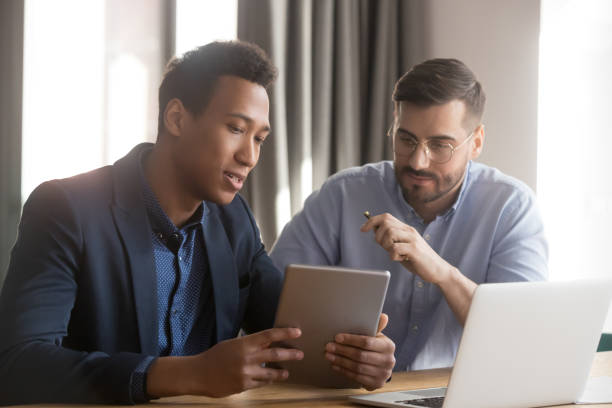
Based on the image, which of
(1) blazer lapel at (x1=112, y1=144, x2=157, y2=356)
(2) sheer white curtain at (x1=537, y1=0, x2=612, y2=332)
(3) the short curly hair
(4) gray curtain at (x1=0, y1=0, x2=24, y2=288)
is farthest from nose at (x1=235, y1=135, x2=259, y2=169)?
(2) sheer white curtain at (x1=537, y1=0, x2=612, y2=332)

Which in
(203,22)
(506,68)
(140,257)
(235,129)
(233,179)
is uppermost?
(203,22)

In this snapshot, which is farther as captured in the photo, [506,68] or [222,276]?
[506,68]

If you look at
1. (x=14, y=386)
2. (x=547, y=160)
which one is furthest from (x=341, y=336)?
(x=547, y=160)

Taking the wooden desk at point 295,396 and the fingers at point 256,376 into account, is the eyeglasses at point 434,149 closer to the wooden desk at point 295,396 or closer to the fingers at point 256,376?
the wooden desk at point 295,396

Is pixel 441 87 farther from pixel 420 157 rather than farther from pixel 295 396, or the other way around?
pixel 295 396

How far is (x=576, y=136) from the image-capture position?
281 centimetres

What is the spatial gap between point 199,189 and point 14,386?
2.00ft

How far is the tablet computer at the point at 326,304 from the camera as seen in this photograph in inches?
50.8

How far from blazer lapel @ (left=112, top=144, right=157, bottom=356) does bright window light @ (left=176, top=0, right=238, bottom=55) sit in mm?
Answer: 1557

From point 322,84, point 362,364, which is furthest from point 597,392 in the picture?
point 322,84

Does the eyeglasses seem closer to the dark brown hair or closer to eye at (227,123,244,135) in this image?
the dark brown hair

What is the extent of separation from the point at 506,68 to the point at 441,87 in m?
0.99

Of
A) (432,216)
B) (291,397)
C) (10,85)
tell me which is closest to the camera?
(291,397)

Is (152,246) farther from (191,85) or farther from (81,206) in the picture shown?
(191,85)
